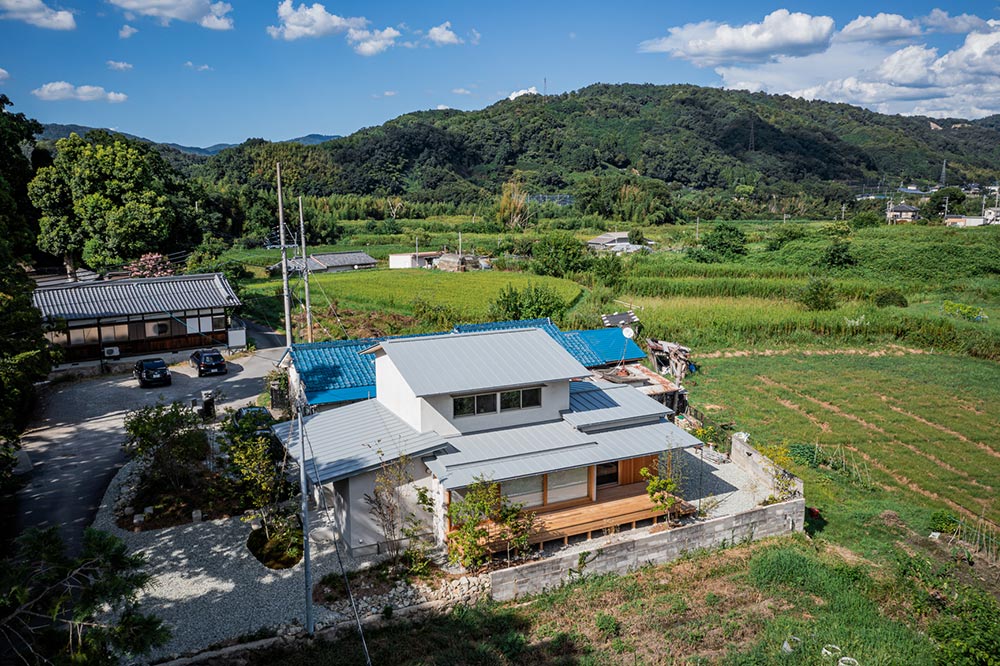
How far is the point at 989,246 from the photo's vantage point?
49.1 m

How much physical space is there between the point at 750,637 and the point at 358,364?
43.7 feet

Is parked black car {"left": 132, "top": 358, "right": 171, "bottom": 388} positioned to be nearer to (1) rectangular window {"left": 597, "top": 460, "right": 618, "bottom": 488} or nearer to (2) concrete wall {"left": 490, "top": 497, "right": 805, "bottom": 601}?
(1) rectangular window {"left": 597, "top": 460, "right": 618, "bottom": 488}

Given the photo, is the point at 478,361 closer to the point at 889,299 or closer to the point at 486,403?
the point at 486,403

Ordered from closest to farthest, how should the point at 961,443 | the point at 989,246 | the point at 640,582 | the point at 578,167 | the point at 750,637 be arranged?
the point at 750,637
the point at 640,582
the point at 961,443
the point at 989,246
the point at 578,167

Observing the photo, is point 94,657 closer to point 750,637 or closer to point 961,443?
point 750,637

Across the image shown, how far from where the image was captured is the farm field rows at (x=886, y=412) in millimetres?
18062

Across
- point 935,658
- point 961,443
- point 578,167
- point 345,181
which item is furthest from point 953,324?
point 578,167

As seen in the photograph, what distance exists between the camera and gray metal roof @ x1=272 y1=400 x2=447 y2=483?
13.6 m

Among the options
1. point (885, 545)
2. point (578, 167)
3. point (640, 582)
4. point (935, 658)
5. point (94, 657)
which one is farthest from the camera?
point (578, 167)

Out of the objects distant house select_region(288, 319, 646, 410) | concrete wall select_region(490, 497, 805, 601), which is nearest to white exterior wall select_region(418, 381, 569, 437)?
concrete wall select_region(490, 497, 805, 601)

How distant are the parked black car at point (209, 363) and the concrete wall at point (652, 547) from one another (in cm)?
1764

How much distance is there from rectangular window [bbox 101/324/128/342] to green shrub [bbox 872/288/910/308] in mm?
39209

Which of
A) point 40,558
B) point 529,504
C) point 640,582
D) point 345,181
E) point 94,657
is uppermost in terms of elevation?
point 345,181

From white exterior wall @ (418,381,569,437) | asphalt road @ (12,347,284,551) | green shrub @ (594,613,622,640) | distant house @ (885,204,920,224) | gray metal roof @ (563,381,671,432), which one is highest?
distant house @ (885,204,920,224)
